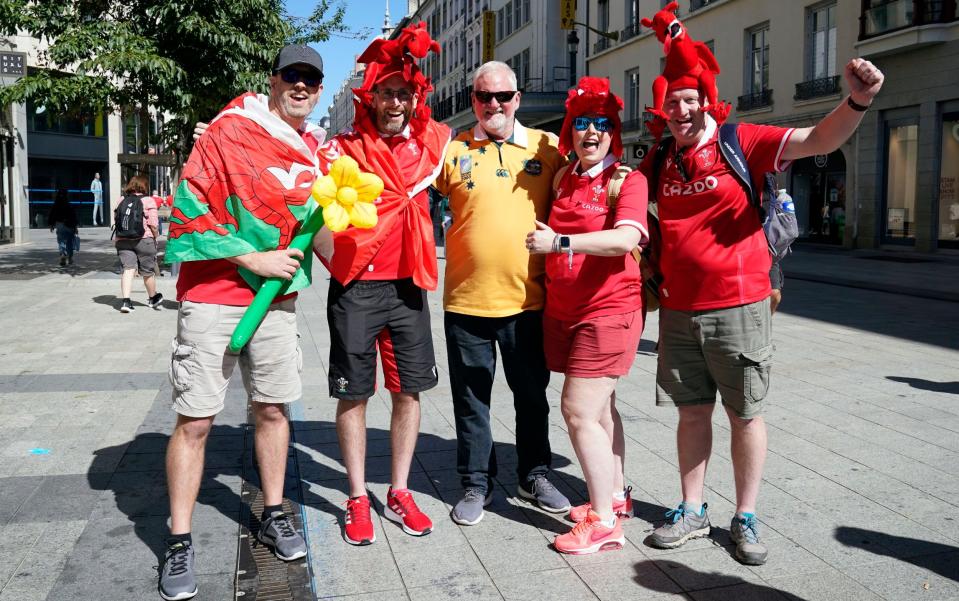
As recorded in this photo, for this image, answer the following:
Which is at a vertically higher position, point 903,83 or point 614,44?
point 614,44

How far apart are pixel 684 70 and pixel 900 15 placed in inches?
838

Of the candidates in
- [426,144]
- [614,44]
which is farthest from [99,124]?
[426,144]

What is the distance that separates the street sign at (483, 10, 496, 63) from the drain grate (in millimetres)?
45518

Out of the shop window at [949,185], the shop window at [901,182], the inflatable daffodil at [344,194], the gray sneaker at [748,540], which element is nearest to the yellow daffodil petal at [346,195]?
the inflatable daffodil at [344,194]

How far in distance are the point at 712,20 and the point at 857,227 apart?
9.00m

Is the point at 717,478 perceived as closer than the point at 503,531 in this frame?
No

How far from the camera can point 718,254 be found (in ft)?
11.4

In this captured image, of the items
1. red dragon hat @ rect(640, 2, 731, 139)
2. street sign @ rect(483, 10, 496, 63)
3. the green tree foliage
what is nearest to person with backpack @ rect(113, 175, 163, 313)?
the green tree foliage

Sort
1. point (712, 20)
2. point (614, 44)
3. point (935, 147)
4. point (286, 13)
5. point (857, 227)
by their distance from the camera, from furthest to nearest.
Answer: point (614, 44) → point (712, 20) → point (857, 227) → point (935, 147) → point (286, 13)

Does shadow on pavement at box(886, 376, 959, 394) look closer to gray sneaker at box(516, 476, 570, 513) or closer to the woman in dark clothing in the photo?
gray sneaker at box(516, 476, 570, 513)

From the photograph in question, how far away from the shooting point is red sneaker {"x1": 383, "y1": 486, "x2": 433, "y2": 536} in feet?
12.5

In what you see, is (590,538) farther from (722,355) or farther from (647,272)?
(647,272)

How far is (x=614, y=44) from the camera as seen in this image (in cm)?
3484

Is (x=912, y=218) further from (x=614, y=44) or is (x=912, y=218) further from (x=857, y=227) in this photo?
(x=614, y=44)
